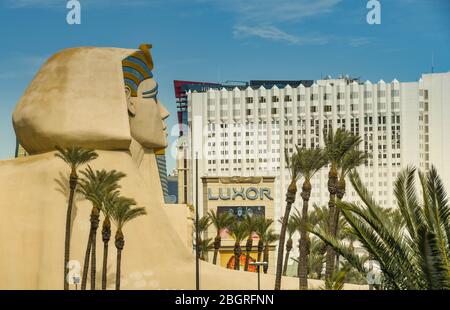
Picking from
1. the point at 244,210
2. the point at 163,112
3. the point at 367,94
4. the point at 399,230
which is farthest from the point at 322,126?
the point at 399,230

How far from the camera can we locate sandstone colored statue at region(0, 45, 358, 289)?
46.2 metres

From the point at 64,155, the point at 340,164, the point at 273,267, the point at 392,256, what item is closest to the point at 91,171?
the point at 64,155

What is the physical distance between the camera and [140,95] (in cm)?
5044

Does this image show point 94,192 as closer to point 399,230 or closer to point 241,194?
point 399,230

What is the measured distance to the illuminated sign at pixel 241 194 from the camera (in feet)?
396

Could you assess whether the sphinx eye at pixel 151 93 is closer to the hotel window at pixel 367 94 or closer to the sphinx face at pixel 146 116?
the sphinx face at pixel 146 116

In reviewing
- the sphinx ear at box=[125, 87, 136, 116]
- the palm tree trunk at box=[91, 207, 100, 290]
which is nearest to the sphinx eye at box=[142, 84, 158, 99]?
the sphinx ear at box=[125, 87, 136, 116]

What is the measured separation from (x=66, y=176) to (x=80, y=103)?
3.11 m

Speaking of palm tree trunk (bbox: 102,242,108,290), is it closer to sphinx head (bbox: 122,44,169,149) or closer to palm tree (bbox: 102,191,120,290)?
palm tree (bbox: 102,191,120,290)

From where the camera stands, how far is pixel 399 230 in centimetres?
2320

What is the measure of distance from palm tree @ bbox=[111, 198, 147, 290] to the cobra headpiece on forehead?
548cm

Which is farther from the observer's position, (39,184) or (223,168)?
(223,168)
